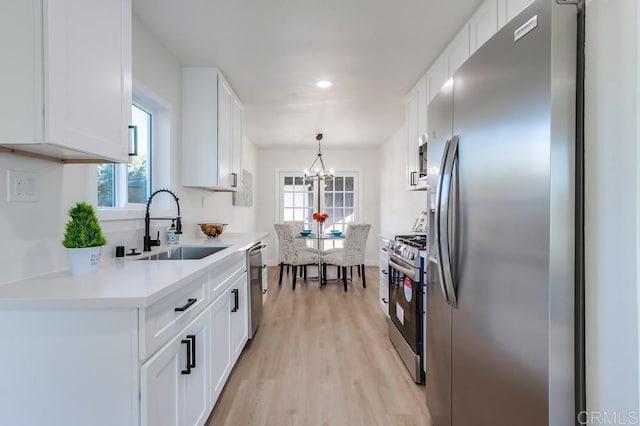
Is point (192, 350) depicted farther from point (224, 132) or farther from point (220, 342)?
point (224, 132)

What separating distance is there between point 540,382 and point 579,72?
841 mm

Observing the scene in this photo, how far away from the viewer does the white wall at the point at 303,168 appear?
7004 mm

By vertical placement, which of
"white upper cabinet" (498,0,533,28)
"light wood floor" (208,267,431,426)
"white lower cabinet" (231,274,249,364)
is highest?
"white upper cabinet" (498,0,533,28)

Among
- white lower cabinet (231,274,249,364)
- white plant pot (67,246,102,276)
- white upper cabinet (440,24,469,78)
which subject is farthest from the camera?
white lower cabinet (231,274,249,364)

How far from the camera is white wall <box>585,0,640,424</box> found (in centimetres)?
76

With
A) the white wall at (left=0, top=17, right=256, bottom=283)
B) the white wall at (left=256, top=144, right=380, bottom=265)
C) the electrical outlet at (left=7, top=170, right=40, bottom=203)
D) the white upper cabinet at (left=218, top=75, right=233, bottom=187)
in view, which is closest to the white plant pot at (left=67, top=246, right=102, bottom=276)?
the white wall at (left=0, top=17, right=256, bottom=283)

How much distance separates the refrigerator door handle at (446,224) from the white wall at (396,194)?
9.49 ft

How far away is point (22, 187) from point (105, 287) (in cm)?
58

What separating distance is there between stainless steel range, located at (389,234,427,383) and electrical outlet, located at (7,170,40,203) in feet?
6.89

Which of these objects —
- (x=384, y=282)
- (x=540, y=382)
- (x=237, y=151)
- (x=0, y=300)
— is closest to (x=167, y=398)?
(x=0, y=300)

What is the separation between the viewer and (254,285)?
297cm

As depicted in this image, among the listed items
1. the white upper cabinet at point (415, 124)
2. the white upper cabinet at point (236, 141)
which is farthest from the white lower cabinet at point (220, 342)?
the white upper cabinet at point (415, 124)

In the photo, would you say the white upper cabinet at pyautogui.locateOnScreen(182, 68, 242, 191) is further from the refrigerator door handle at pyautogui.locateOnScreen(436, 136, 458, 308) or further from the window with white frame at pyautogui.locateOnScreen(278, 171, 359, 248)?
the window with white frame at pyautogui.locateOnScreen(278, 171, 359, 248)

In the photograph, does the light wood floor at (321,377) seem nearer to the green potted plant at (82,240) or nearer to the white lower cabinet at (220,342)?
the white lower cabinet at (220,342)
